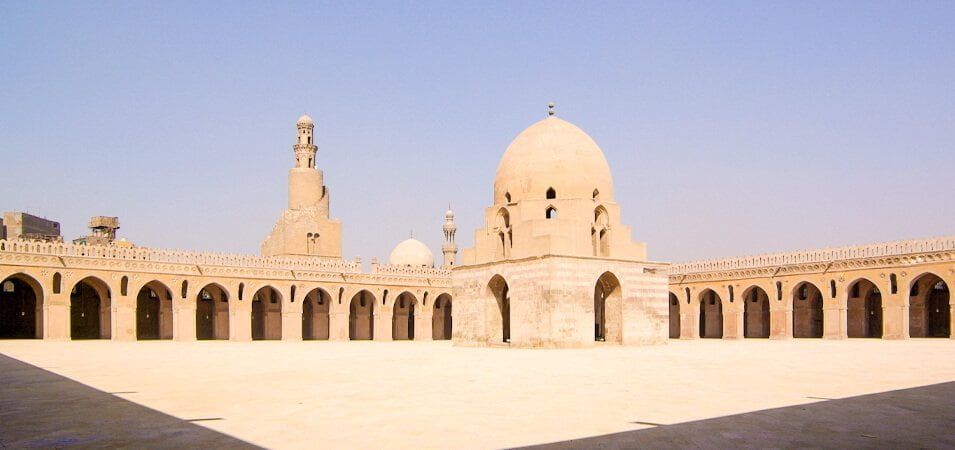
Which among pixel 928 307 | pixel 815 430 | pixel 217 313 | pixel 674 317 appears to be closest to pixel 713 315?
pixel 674 317

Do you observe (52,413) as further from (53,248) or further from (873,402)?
(53,248)

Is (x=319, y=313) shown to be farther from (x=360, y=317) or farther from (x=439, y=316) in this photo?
(x=439, y=316)

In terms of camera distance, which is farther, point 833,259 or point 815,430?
point 833,259

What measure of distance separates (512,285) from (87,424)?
19.3 meters

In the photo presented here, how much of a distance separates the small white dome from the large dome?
25651mm

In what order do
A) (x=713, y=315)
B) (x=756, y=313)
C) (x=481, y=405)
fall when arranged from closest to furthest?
(x=481, y=405) → (x=756, y=313) → (x=713, y=315)

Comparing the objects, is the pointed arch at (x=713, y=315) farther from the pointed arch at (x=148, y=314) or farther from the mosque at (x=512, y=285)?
the pointed arch at (x=148, y=314)

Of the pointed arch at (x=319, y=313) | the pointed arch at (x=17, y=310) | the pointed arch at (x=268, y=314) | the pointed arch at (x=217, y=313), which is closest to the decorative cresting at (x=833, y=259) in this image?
the pointed arch at (x=319, y=313)

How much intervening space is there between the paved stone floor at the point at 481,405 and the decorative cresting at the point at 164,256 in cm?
1623

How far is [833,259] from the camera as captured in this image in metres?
33.6

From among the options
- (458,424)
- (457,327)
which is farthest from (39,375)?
(457,327)

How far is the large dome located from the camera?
89.0 ft

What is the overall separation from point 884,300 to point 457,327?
16.7 m

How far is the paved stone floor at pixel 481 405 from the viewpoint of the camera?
23.2 ft
